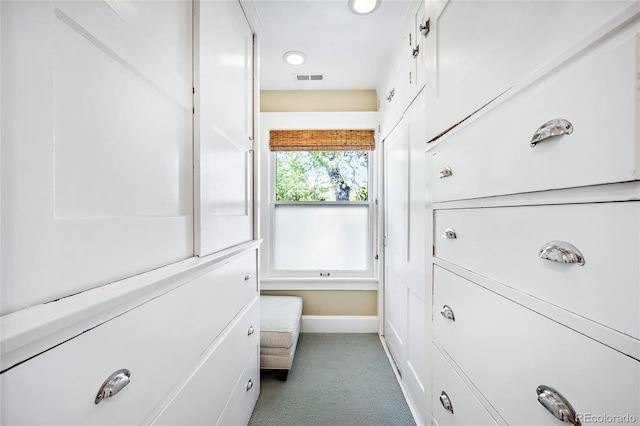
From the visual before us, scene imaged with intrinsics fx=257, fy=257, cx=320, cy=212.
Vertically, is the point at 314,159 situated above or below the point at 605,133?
above

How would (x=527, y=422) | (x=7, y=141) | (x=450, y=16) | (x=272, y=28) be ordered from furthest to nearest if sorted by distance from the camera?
(x=272, y=28) < (x=450, y=16) < (x=527, y=422) < (x=7, y=141)

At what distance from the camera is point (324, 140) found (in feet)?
8.58

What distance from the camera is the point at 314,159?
2.68 meters

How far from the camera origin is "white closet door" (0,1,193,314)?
1.33ft

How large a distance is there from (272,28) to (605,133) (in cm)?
193

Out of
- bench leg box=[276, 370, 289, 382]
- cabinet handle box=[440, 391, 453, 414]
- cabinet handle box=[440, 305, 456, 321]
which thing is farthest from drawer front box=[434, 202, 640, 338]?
bench leg box=[276, 370, 289, 382]

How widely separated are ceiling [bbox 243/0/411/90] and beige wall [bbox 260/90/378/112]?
0.12m

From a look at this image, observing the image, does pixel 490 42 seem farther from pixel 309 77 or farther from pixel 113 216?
pixel 309 77

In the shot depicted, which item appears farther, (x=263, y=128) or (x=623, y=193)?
(x=263, y=128)

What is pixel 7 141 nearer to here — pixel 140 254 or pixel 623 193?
pixel 140 254

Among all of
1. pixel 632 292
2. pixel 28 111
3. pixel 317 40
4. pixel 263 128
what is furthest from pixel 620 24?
pixel 263 128

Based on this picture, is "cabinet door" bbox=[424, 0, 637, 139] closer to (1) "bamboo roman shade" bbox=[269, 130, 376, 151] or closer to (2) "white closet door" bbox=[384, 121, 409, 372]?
(2) "white closet door" bbox=[384, 121, 409, 372]

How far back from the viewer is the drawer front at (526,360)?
418mm

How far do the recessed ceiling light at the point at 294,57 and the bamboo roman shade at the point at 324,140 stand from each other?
2.12 feet
